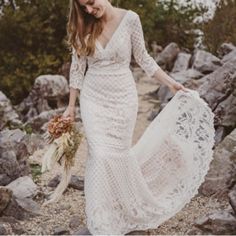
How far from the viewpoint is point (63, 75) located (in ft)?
41.9

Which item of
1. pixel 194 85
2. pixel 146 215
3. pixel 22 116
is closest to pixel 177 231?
pixel 146 215

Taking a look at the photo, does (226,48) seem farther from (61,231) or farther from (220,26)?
(61,231)

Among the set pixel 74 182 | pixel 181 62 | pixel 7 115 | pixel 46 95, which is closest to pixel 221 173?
pixel 74 182

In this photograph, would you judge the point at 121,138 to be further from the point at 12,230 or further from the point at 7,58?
the point at 7,58

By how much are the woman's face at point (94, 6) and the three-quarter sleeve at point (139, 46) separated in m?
0.29

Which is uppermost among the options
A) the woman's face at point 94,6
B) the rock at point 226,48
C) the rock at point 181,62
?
the woman's face at point 94,6

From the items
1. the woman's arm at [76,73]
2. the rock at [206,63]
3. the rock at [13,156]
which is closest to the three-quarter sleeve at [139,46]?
the woman's arm at [76,73]

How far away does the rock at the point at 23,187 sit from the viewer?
637 cm

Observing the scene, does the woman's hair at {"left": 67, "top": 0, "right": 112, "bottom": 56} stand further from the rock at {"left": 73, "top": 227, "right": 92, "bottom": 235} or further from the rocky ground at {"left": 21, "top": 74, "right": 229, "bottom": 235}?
the rocky ground at {"left": 21, "top": 74, "right": 229, "bottom": 235}

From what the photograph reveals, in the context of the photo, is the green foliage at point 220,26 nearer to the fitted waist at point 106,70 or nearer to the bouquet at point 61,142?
the fitted waist at point 106,70

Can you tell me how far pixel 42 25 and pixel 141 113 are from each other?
10.6 feet

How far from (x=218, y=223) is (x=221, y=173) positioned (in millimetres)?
926

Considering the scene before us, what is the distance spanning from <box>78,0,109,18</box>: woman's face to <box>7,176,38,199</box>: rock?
6.61ft

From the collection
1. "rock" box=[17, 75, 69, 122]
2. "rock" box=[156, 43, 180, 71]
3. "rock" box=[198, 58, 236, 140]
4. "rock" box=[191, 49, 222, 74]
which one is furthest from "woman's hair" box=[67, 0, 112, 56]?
"rock" box=[156, 43, 180, 71]
